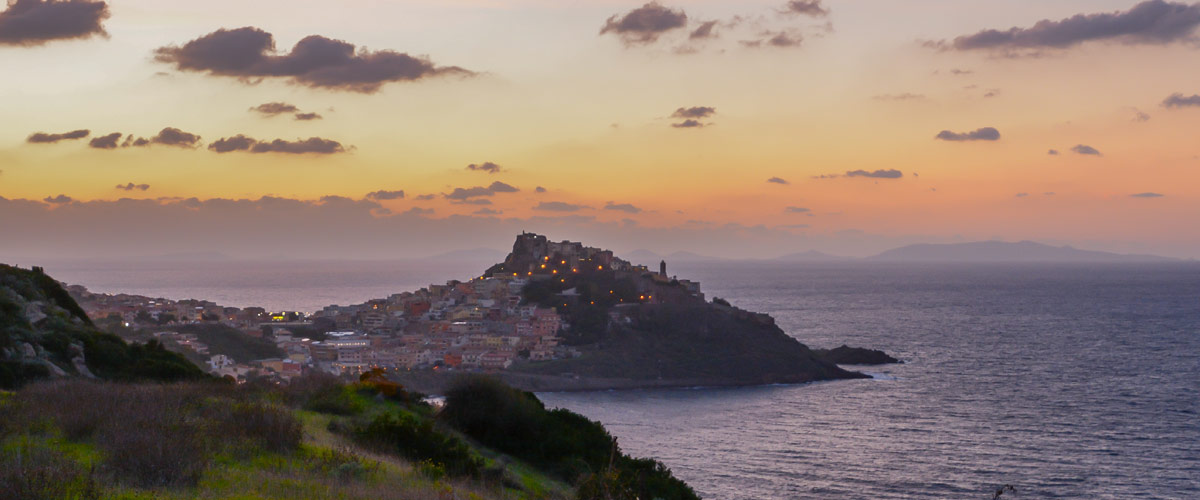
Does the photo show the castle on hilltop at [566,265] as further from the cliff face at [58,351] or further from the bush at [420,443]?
the bush at [420,443]

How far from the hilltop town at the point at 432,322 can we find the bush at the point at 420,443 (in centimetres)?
3906

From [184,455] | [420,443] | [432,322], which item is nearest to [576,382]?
[432,322]

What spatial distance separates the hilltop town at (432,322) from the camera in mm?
61688

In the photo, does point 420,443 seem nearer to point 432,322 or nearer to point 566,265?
point 432,322

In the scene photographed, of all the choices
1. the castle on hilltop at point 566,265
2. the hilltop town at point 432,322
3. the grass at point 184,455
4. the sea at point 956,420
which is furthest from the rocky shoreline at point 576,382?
the grass at point 184,455

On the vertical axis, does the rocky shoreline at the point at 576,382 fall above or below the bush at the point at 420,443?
below

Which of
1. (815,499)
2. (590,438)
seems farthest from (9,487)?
(815,499)

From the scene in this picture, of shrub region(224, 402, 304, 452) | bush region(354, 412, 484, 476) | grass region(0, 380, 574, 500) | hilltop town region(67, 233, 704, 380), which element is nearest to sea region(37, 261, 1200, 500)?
hilltop town region(67, 233, 704, 380)

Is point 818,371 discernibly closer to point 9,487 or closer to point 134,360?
point 134,360

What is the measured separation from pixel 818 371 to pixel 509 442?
5122cm

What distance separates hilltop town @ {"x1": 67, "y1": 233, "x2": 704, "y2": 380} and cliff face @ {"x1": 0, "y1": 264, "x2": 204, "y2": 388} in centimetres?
2768

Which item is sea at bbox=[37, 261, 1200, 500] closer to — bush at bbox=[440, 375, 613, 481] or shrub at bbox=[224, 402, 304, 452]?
bush at bbox=[440, 375, 613, 481]

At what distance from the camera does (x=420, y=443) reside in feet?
38.3

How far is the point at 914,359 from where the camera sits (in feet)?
229
